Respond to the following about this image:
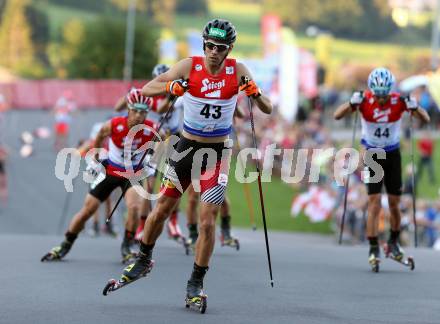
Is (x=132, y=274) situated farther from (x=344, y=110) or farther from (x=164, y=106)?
(x=344, y=110)

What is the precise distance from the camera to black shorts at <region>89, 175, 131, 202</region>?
1294 cm

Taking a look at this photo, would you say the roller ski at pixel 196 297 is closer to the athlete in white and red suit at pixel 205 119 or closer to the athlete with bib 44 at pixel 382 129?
the athlete in white and red suit at pixel 205 119

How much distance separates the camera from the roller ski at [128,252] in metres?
13.0

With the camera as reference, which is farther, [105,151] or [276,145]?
[276,145]

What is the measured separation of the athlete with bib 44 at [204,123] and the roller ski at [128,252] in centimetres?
304

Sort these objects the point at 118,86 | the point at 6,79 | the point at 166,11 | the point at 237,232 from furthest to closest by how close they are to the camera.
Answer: the point at 166,11 → the point at 6,79 → the point at 118,86 → the point at 237,232

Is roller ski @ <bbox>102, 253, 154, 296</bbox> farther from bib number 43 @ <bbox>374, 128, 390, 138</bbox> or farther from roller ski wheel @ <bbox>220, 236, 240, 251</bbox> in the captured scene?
roller ski wheel @ <bbox>220, 236, 240, 251</bbox>

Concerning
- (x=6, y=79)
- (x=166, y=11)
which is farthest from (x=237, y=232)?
(x=166, y=11)

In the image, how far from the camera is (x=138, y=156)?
12773 mm

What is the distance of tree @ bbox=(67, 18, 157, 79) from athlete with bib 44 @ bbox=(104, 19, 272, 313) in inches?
2503

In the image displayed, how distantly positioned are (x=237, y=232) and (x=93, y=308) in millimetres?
14594

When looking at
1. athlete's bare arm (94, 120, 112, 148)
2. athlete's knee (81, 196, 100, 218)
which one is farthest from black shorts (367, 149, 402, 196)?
athlete's knee (81, 196, 100, 218)

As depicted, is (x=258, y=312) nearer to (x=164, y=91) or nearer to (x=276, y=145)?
(x=164, y=91)

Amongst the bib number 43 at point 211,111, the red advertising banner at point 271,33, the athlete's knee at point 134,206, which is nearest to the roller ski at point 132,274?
the bib number 43 at point 211,111
